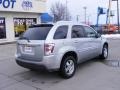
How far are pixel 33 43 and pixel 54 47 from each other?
25.9 inches

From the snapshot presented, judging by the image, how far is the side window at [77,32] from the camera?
695 cm

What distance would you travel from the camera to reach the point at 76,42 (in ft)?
22.6

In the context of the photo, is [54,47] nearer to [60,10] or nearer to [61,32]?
[61,32]

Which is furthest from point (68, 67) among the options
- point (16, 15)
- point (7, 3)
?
point (16, 15)

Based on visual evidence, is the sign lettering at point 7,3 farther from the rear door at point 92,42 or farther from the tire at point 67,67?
the tire at point 67,67

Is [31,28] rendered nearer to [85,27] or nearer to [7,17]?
[85,27]

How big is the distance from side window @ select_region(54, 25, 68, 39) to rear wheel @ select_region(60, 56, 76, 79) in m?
0.70

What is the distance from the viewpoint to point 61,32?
6.46 meters

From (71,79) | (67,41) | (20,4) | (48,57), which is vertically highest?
(20,4)

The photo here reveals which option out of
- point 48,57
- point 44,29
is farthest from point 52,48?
point 44,29

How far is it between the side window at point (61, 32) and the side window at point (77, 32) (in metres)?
0.35

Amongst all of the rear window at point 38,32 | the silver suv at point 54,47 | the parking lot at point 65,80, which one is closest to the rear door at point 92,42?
the silver suv at point 54,47

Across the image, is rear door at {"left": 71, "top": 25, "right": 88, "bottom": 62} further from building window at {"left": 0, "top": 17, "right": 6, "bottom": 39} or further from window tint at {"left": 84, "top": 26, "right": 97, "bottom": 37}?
building window at {"left": 0, "top": 17, "right": 6, "bottom": 39}

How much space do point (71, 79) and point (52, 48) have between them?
4.12 feet
